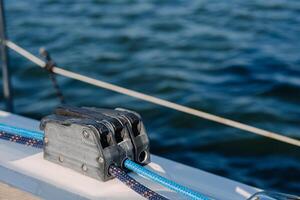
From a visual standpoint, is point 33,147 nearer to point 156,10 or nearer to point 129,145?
point 129,145

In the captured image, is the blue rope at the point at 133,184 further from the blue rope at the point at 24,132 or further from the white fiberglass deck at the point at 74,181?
the blue rope at the point at 24,132

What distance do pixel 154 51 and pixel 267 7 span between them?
5.77 ft

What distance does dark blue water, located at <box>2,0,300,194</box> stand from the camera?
15.1ft

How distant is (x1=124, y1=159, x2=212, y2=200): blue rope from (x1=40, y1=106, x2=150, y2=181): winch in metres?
0.04

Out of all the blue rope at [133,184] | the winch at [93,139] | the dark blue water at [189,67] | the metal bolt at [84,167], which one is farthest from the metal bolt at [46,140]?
the dark blue water at [189,67]

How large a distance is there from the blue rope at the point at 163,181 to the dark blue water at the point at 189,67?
6.82 ft

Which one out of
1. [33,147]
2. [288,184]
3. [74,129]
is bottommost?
[288,184]

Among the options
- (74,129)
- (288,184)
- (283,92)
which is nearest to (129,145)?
(74,129)

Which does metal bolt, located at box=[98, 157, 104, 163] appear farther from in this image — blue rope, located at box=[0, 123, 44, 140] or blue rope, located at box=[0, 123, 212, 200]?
blue rope, located at box=[0, 123, 44, 140]

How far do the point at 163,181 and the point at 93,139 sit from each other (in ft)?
0.87

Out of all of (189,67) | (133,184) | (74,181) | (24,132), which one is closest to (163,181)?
(133,184)

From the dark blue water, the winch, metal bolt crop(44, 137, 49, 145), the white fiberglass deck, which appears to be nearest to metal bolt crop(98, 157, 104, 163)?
the winch

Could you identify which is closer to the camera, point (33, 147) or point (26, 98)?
point (33, 147)

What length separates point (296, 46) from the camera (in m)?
6.39
